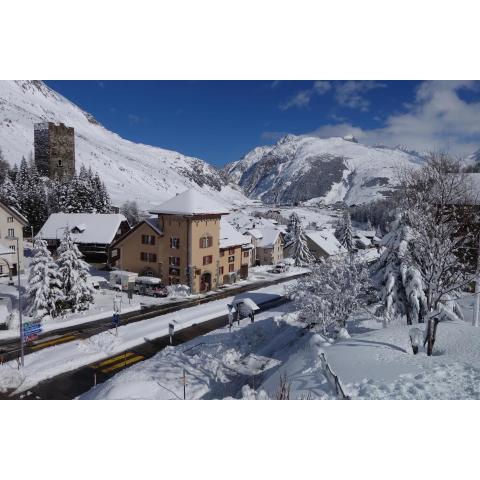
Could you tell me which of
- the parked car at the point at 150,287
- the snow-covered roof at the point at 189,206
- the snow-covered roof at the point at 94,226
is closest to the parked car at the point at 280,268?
the snow-covered roof at the point at 189,206

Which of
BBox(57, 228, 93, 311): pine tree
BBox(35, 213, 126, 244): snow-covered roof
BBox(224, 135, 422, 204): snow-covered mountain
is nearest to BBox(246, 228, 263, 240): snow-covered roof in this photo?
BBox(224, 135, 422, 204): snow-covered mountain

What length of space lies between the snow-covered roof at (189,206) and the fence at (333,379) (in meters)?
15.8

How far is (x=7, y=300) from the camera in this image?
17.6 metres

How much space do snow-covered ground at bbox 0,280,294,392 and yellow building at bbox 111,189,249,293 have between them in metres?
3.96

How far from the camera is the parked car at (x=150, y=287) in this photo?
22.3 meters

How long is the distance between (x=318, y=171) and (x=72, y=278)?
149 meters

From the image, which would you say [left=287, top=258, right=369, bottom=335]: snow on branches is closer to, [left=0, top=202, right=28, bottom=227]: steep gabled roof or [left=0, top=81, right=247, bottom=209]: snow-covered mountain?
[left=0, top=202, right=28, bottom=227]: steep gabled roof

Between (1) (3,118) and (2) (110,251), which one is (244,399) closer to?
(2) (110,251)

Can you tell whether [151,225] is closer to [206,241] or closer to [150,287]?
[206,241]

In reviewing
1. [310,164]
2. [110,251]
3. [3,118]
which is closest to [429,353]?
[110,251]

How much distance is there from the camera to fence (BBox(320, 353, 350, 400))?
285 inches

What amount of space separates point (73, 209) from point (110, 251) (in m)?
3.79

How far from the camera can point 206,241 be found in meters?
24.5

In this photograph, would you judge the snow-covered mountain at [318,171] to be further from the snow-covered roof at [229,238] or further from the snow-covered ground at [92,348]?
the snow-covered ground at [92,348]
